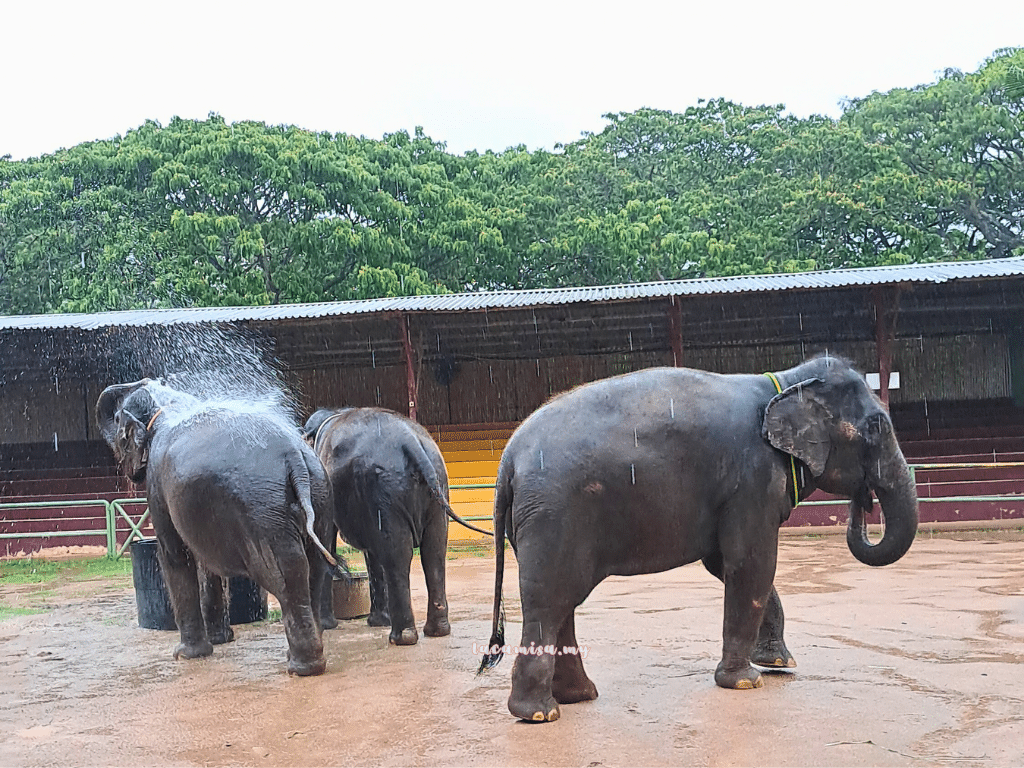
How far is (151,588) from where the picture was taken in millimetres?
7762

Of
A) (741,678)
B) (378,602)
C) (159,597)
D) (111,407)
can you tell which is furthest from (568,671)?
(111,407)

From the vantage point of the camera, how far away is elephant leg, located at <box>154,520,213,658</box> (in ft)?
21.8

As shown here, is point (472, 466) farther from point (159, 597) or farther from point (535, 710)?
point (535, 710)

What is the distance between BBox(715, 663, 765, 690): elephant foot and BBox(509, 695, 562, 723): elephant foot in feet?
2.96

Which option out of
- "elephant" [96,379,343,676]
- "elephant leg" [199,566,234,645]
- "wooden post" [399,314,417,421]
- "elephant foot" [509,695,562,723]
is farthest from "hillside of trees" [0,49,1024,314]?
"elephant foot" [509,695,562,723]

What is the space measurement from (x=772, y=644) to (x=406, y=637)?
2.37 meters

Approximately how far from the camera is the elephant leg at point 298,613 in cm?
593

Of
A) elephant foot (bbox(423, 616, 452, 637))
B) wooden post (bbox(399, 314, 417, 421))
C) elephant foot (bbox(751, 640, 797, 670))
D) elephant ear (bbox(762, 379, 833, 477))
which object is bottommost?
elephant foot (bbox(423, 616, 452, 637))

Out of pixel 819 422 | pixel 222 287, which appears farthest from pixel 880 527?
pixel 222 287

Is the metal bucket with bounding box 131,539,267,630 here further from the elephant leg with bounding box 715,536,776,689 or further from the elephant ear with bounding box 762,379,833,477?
the elephant ear with bounding box 762,379,833,477

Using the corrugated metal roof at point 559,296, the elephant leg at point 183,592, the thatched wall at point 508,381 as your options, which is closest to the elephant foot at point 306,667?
the elephant leg at point 183,592

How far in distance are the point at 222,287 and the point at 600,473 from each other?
22.3 m

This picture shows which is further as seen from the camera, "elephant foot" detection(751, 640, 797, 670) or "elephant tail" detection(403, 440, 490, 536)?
"elephant tail" detection(403, 440, 490, 536)

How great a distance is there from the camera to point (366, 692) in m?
5.49
